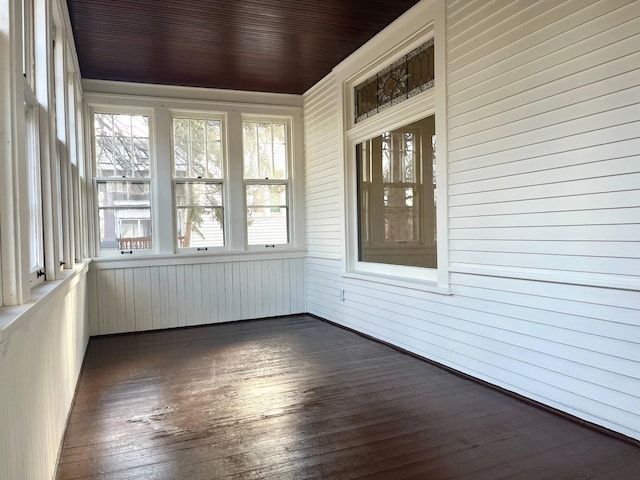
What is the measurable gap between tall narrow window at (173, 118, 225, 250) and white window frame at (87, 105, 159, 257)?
Answer: 10.5 inches

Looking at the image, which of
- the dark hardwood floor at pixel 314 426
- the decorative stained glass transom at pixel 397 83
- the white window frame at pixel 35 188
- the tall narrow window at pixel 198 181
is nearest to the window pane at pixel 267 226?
the tall narrow window at pixel 198 181

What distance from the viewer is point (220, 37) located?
4324mm

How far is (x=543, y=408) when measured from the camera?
2.86 meters

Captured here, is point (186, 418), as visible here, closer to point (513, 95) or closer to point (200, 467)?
point (200, 467)

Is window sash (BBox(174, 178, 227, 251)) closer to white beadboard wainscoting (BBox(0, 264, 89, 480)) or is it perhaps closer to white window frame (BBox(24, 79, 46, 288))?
white beadboard wainscoting (BBox(0, 264, 89, 480))

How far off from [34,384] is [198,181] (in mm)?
4235

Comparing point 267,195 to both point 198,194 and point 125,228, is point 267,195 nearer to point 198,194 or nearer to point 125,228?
point 198,194

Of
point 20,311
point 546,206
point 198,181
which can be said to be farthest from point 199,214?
point 20,311

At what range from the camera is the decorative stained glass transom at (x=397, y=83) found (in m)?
3.93

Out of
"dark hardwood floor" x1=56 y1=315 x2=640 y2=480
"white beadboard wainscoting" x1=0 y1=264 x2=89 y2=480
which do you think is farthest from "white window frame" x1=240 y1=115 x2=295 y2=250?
"white beadboard wainscoting" x1=0 y1=264 x2=89 y2=480

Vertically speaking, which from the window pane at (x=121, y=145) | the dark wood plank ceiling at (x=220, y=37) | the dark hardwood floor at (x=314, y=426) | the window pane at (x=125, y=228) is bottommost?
the dark hardwood floor at (x=314, y=426)

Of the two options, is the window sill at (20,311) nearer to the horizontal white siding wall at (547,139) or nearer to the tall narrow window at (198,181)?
the horizontal white siding wall at (547,139)

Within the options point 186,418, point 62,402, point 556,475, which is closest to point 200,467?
point 186,418

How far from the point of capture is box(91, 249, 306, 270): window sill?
211 inches
